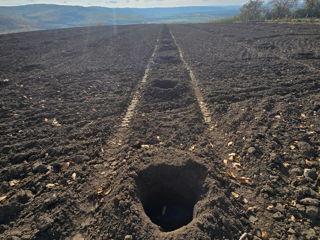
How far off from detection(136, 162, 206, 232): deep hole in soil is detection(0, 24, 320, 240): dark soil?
0.06 feet

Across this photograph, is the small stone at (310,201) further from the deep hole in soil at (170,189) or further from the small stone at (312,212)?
the deep hole in soil at (170,189)

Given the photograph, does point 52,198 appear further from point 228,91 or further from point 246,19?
point 246,19

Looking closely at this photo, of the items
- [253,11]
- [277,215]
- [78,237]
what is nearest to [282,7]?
[253,11]

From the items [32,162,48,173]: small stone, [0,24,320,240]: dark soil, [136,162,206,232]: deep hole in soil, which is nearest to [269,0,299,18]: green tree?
[0,24,320,240]: dark soil

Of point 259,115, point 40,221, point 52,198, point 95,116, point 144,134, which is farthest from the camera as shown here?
point 95,116

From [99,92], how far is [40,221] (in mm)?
5222

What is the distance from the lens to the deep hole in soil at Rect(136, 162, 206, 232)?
339cm

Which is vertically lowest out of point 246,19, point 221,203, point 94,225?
point 94,225

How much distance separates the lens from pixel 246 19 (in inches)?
2050

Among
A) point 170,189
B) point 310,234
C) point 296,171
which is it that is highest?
point 296,171

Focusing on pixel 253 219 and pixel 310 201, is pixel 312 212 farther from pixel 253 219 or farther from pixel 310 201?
pixel 253 219

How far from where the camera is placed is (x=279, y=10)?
146 ft

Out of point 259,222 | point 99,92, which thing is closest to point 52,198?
point 259,222

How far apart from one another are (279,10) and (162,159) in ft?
182
